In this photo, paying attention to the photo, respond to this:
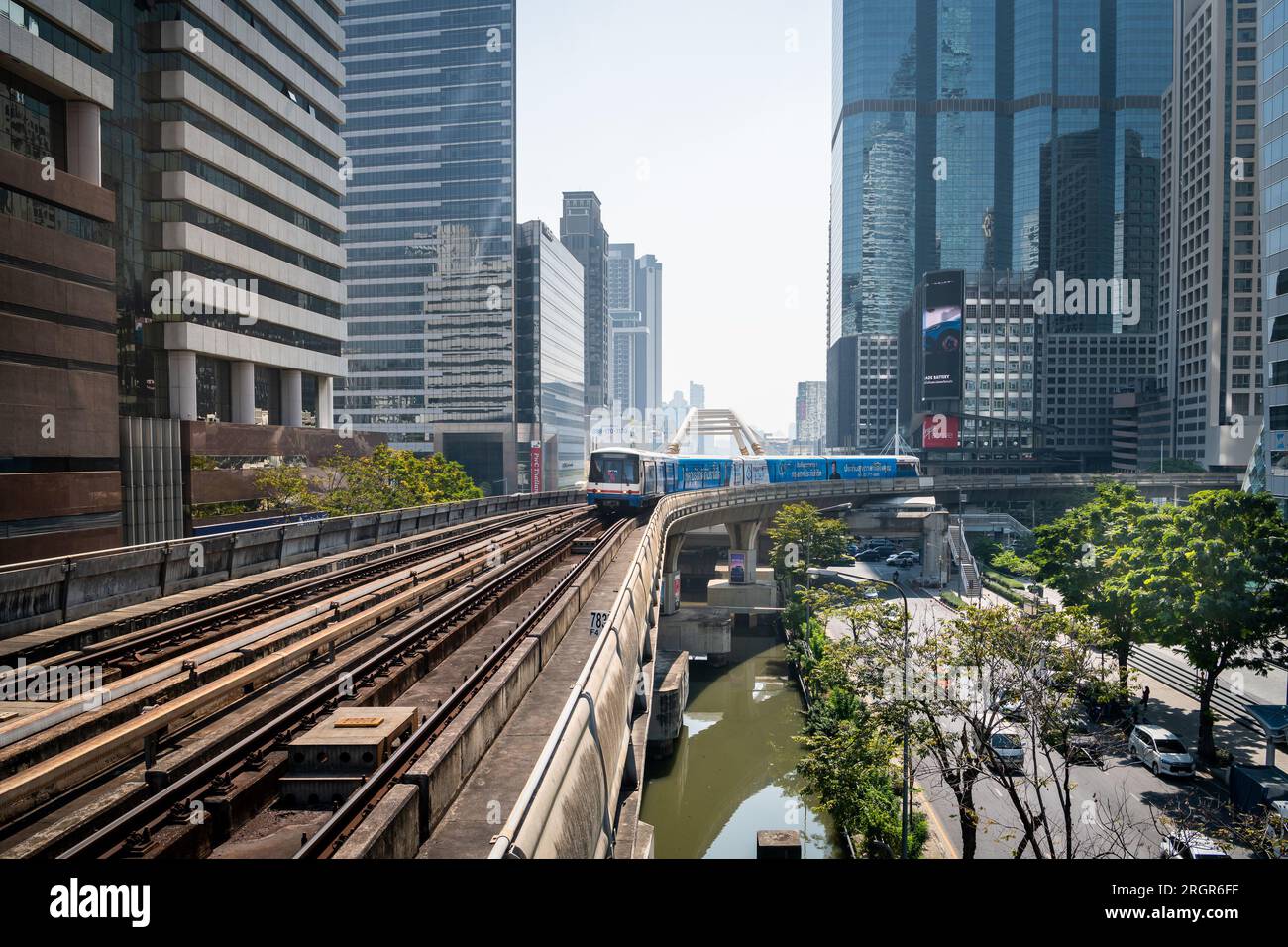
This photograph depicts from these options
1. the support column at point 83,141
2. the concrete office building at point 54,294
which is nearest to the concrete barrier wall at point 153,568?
the concrete office building at point 54,294

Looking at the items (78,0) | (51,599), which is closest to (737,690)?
(51,599)

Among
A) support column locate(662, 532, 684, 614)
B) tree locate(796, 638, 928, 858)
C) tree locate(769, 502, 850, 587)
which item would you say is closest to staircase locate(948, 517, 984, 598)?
tree locate(769, 502, 850, 587)

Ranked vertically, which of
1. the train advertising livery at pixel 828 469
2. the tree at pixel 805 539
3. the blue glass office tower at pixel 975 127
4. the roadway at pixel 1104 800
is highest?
the blue glass office tower at pixel 975 127

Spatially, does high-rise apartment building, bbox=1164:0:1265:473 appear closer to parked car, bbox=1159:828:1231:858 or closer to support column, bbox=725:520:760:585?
support column, bbox=725:520:760:585

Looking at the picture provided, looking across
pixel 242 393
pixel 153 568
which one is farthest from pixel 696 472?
pixel 153 568

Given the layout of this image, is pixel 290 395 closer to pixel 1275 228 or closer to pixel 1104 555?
pixel 1104 555

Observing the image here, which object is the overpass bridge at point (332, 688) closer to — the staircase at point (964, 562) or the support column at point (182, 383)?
the support column at point (182, 383)
